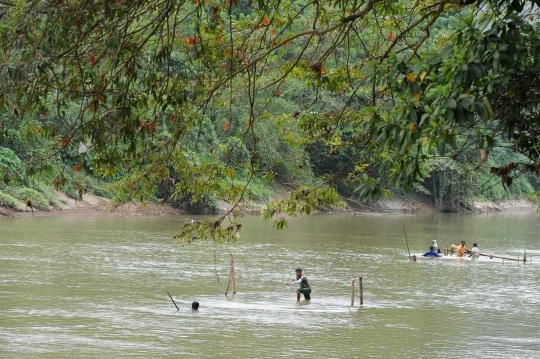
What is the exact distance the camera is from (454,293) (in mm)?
20906

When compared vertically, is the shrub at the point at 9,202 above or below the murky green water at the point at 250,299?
above

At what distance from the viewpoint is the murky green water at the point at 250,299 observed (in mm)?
14508

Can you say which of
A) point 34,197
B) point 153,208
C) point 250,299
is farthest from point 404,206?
point 250,299

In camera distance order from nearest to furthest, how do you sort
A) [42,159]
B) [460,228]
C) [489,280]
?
[42,159], [489,280], [460,228]

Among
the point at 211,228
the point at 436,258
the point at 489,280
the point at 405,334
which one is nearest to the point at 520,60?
the point at 211,228

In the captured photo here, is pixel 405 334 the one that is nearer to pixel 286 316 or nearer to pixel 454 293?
pixel 286 316

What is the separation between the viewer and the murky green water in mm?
14508

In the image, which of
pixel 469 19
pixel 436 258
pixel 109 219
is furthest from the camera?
pixel 109 219

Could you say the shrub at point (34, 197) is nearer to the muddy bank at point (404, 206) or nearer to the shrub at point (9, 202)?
the shrub at point (9, 202)

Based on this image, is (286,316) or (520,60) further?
(286,316)

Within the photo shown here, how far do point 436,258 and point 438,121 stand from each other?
22.7 metres

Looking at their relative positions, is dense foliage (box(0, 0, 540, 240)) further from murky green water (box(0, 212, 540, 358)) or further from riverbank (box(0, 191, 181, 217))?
riverbank (box(0, 191, 181, 217))

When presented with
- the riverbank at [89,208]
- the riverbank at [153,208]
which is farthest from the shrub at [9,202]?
the riverbank at [89,208]

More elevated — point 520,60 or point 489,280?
point 520,60
